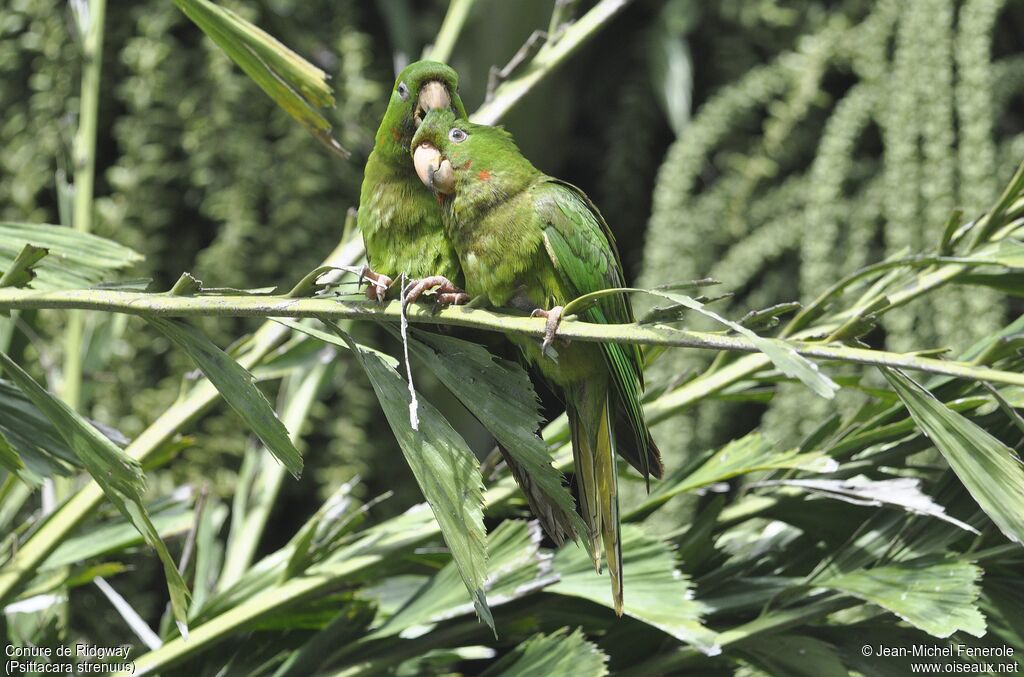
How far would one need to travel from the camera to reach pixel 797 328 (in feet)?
3.59

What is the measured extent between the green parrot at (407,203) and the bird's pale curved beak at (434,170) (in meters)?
0.05

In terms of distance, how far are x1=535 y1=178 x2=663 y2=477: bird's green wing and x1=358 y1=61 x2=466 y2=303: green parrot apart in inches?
4.3

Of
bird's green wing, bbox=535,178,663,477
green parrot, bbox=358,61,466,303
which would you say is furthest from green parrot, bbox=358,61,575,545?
bird's green wing, bbox=535,178,663,477

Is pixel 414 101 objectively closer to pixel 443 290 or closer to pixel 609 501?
pixel 443 290

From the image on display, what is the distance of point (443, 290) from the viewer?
1.01m

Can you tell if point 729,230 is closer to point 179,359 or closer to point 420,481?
point 179,359

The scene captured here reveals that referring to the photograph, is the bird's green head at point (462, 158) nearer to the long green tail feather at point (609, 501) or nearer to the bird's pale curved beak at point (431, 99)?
the bird's pale curved beak at point (431, 99)

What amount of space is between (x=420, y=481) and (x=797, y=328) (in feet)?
1.63

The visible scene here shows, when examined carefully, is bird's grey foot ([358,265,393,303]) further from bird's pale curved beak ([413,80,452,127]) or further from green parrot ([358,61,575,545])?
bird's pale curved beak ([413,80,452,127])

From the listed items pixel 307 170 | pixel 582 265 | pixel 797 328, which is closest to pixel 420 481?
pixel 582 265

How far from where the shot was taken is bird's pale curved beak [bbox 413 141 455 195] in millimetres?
1046

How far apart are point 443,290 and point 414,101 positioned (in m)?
0.29

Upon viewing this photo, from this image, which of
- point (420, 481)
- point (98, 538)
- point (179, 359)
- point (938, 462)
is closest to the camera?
point (420, 481)

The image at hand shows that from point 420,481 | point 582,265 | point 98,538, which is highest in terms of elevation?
point 582,265
